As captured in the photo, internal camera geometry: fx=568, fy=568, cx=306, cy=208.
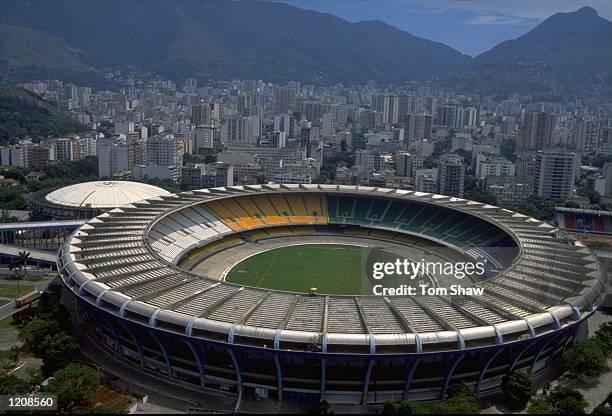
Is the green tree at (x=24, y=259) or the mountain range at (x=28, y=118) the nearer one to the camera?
the green tree at (x=24, y=259)

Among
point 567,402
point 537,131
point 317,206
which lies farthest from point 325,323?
point 537,131

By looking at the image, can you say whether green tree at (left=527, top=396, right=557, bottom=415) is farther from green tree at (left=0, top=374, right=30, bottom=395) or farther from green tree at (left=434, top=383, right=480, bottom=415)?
green tree at (left=0, top=374, right=30, bottom=395)

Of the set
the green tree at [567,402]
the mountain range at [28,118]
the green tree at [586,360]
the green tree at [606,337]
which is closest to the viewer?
the green tree at [567,402]

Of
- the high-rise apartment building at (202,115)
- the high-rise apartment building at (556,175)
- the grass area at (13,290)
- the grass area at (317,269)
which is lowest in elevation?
the grass area at (13,290)

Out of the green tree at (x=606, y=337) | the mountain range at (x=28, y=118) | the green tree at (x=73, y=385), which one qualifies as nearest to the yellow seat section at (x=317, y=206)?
the green tree at (x=606, y=337)

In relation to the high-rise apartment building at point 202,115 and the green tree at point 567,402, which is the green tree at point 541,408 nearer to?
the green tree at point 567,402

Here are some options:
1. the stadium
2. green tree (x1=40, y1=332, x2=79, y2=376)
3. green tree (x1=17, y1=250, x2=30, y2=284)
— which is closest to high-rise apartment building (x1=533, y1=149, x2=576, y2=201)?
the stadium

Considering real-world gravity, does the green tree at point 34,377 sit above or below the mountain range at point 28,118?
below

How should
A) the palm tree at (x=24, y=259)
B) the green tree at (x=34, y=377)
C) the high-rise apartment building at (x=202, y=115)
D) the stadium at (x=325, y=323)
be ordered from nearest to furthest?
1. the stadium at (x=325, y=323)
2. the green tree at (x=34, y=377)
3. the palm tree at (x=24, y=259)
4. the high-rise apartment building at (x=202, y=115)
